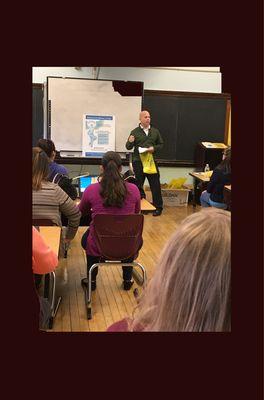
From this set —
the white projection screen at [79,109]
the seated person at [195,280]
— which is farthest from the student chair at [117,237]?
the seated person at [195,280]

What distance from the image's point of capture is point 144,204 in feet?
6.64

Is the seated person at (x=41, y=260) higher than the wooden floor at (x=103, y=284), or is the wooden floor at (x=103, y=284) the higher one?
the seated person at (x=41, y=260)

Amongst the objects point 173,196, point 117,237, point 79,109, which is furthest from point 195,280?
point 117,237

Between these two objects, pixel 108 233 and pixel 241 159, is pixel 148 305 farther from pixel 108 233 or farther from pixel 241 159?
pixel 108 233

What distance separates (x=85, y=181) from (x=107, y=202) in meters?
0.41

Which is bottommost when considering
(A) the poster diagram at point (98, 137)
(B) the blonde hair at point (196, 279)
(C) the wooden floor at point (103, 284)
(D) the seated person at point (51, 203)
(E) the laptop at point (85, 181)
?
(C) the wooden floor at point (103, 284)

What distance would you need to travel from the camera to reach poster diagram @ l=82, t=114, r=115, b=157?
1.40 meters

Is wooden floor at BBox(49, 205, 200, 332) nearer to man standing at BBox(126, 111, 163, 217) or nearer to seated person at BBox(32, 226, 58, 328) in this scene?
man standing at BBox(126, 111, 163, 217)

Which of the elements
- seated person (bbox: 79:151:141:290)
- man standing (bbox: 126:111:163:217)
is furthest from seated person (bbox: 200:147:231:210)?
seated person (bbox: 79:151:141:290)

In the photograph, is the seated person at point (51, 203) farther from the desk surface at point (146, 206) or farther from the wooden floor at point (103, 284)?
the desk surface at point (146, 206)

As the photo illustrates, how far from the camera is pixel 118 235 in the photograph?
1990 mm

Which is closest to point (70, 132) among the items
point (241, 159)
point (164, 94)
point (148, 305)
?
point (148, 305)

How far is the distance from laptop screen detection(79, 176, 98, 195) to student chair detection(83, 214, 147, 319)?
162 millimetres

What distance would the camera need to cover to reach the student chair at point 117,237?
196 cm
